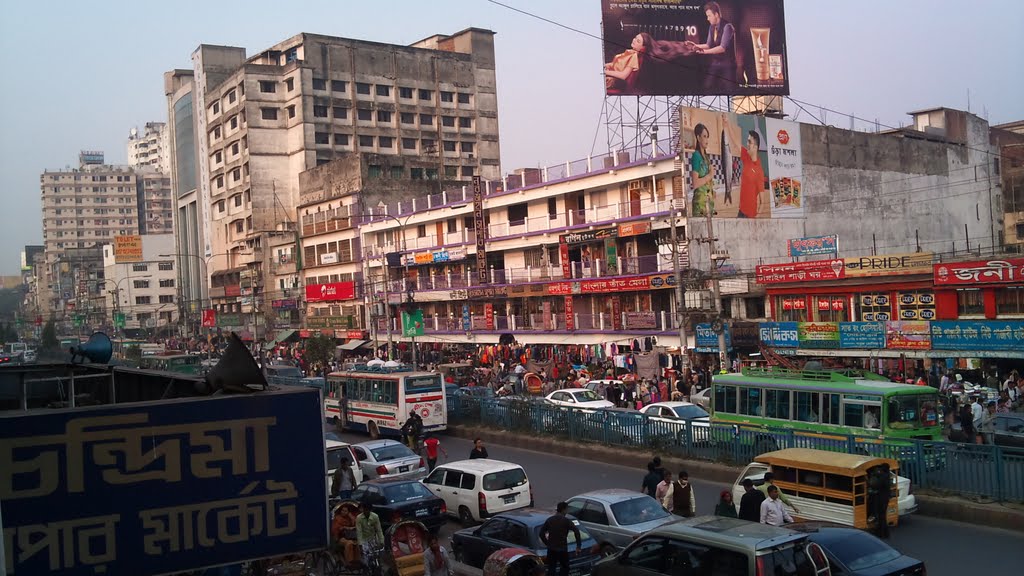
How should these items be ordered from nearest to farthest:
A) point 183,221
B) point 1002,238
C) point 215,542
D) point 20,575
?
point 20,575 < point 215,542 < point 1002,238 < point 183,221

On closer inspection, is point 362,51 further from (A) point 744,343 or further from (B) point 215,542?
(B) point 215,542

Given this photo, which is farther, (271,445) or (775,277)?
(775,277)

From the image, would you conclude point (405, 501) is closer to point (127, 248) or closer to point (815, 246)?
point (815, 246)

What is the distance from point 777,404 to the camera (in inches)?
823

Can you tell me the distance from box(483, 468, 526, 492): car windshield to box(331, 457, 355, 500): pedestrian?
2.56m

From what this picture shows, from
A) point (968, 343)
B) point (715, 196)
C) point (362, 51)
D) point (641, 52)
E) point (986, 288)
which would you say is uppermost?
point (362, 51)

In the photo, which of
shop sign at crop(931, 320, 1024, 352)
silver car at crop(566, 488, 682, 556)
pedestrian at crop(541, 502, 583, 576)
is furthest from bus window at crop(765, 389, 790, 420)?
shop sign at crop(931, 320, 1024, 352)

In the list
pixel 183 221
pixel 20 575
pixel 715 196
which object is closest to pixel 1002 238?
pixel 715 196

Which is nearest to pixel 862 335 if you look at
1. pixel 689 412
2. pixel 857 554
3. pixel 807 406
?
pixel 689 412

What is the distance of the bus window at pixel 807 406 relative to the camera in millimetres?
19922

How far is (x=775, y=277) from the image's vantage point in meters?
37.7

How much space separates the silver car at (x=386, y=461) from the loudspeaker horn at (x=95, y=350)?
8690mm

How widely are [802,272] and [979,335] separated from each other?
7849 millimetres

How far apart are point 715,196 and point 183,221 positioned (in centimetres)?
7903
